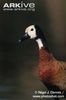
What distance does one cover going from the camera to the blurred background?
9.44 m

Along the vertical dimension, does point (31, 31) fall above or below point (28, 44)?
above

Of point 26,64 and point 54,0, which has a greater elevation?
point 54,0

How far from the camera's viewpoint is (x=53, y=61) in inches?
373

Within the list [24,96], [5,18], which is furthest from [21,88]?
[5,18]

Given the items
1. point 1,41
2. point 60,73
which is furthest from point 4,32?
point 60,73

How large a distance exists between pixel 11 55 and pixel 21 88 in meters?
0.34

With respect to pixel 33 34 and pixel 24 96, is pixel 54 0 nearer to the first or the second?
pixel 33 34

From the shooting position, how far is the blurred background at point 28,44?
31.0 ft

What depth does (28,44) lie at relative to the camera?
373 inches

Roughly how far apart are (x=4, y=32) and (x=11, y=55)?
0.76 feet

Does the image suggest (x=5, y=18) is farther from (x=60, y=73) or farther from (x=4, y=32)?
(x=60, y=73)

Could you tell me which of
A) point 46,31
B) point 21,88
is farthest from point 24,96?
point 46,31

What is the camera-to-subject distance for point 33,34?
9.48 m

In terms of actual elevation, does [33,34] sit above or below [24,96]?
above
